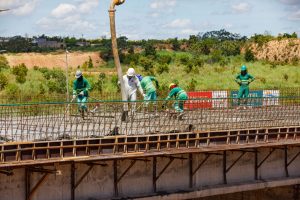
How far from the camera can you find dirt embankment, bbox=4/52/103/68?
3273 inches

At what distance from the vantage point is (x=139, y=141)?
17.5 m

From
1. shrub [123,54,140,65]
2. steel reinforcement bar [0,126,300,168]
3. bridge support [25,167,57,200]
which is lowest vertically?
bridge support [25,167,57,200]

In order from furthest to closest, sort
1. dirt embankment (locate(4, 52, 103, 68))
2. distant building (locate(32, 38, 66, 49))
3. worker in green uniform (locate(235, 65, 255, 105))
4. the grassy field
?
distant building (locate(32, 38, 66, 49)) → dirt embankment (locate(4, 52, 103, 68)) → the grassy field → worker in green uniform (locate(235, 65, 255, 105))

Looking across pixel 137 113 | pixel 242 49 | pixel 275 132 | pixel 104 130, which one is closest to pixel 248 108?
pixel 275 132

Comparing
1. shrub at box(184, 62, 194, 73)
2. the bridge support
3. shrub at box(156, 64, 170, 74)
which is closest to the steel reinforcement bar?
the bridge support

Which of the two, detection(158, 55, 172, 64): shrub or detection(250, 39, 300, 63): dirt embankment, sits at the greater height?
detection(250, 39, 300, 63): dirt embankment

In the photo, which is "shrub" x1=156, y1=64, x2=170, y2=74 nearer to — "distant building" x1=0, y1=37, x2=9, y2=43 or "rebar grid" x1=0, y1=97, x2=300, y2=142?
"distant building" x1=0, y1=37, x2=9, y2=43

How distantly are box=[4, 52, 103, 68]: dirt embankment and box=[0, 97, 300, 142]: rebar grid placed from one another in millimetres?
61341

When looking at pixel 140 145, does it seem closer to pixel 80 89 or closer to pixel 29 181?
pixel 29 181

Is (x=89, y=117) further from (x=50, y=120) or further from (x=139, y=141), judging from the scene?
(x=139, y=141)

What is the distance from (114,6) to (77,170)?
6.53 metres

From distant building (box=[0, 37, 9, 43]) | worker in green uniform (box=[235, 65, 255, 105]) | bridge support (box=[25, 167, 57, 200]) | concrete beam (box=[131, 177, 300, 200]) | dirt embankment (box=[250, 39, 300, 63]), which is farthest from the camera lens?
distant building (box=[0, 37, 9, 43])

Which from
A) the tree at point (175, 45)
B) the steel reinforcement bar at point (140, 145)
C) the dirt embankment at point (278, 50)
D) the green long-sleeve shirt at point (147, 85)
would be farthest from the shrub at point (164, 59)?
the steel reinforcement bar at point (140, 145)

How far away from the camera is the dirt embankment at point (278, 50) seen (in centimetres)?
9038
